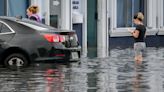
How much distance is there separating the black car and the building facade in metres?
4.62

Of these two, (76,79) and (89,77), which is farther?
(89,77)

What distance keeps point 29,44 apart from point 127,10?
10985mm

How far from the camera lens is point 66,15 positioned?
23.4m

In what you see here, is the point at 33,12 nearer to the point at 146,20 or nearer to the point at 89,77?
the point at 89,77

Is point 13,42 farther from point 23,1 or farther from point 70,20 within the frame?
point 70,20

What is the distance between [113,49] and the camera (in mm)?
24969

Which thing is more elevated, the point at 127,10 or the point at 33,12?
the point at 33,12

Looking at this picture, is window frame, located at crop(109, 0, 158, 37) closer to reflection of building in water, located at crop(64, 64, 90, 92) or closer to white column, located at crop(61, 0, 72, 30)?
white column, located at crop(61, 0, 72, 30)

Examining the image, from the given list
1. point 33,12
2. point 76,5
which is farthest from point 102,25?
point 33,12

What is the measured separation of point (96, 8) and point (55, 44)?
8580mm

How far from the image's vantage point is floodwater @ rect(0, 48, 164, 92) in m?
13.2

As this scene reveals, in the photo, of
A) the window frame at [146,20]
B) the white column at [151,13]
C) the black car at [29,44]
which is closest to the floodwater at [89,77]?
the black car at [29,44]

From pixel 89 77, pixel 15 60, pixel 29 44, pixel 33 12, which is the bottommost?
pixel 89 77

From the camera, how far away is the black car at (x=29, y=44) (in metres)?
16.7
